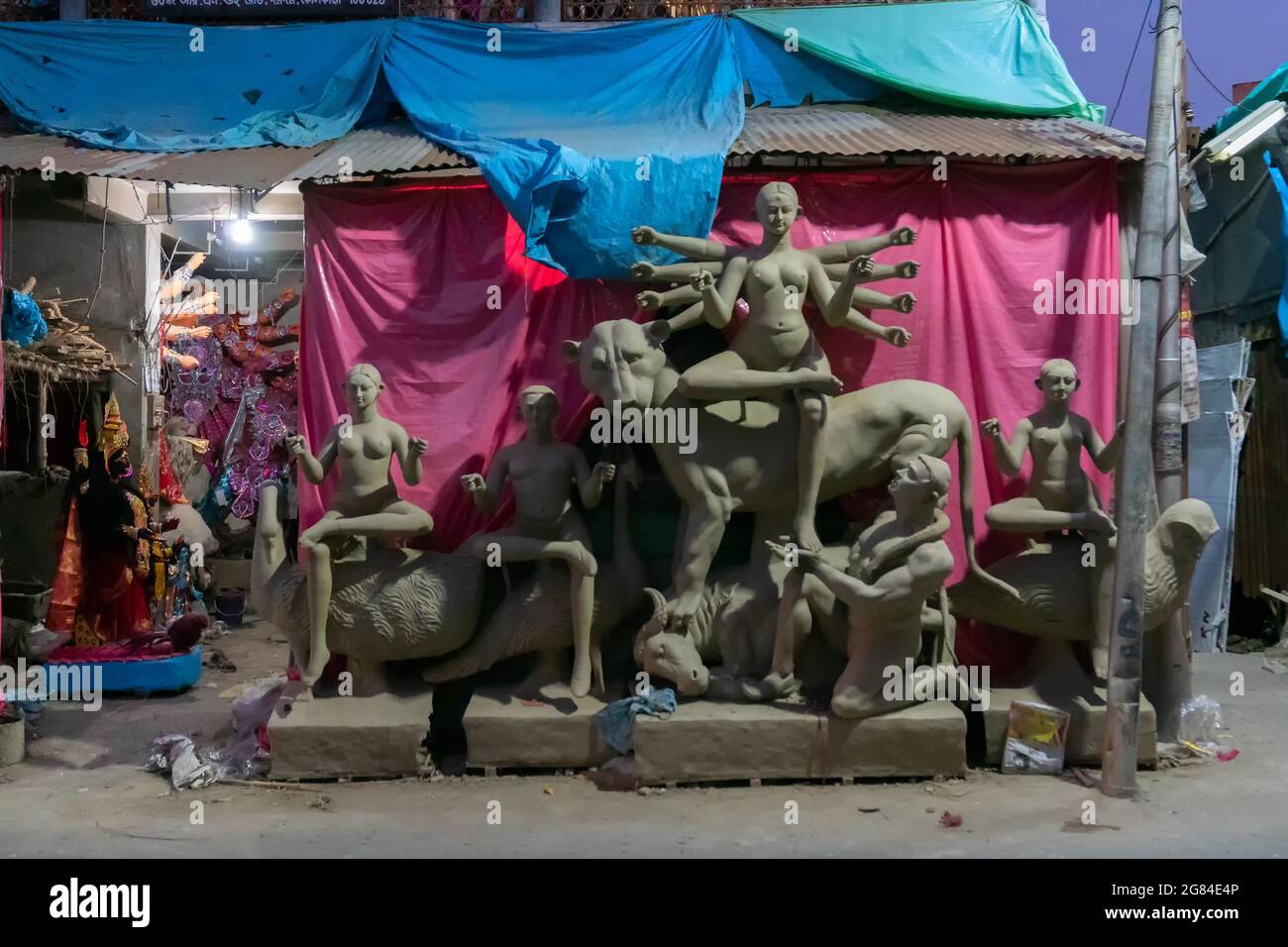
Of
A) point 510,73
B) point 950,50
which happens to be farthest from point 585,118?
point 950,50

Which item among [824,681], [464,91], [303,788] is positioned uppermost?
[464,91]

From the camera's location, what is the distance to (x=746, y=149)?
23.3ft

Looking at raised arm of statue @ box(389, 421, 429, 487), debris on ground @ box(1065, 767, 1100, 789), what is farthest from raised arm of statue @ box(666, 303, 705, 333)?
debris on ground @ box(1065, 767, 1100, 789)

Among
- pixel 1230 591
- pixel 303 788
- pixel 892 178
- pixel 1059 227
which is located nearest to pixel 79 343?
pixel 303 788

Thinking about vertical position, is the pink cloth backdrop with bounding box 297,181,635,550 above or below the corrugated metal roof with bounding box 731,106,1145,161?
below

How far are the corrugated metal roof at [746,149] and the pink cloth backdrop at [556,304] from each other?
189 mm

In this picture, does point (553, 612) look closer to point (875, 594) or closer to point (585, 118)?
point (875, 594)

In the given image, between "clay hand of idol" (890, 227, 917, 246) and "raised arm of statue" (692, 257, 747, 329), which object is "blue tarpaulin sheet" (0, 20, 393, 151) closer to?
"raised arm of statue" (692, 257, 747, 329)

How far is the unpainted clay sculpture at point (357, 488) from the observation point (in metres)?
6.56

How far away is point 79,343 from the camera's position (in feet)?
33.6

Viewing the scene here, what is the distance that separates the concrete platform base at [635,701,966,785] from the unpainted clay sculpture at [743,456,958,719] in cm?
14

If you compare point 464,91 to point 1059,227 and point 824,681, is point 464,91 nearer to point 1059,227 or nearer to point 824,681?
point 1059,227

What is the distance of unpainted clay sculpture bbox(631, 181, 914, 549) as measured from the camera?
658 cm

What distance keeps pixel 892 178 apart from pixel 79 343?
Result: 23.9 ft
